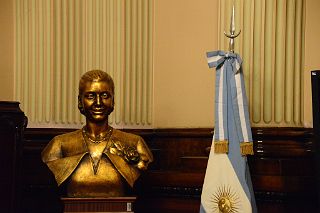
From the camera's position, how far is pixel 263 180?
4.20 meters

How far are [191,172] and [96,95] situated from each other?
96 cm

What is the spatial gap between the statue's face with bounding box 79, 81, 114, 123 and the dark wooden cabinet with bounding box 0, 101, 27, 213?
1.66 feet

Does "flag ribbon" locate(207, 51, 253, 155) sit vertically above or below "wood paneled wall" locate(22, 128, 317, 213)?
above

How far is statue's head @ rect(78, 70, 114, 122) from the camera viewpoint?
12.6 ft

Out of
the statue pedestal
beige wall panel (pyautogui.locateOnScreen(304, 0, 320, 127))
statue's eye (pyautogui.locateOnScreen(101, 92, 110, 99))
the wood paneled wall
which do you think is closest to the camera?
the statue pedestal

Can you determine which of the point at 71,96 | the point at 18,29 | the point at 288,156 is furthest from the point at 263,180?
the point at 18,29

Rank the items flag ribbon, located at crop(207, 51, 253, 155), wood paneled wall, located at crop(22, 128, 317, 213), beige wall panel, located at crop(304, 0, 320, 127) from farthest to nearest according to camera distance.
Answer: beige wall panel, located at crop(304, 0, 320, 127), wood paneled wall, located at crop(22, 128, 317, 213), flag ribbon, located at crop(207, 51, 253, 155)

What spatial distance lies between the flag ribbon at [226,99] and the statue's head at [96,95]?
2.19 ft

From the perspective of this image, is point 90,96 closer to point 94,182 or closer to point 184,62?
point 94,182

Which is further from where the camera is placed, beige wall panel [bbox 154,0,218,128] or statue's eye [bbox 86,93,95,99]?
beige wall panel [bbox 154,0,218,128]

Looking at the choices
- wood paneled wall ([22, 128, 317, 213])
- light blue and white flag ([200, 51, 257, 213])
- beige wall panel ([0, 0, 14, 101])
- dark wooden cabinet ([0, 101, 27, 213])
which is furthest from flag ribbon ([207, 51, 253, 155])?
beige wall panel ([0, 0, 14, 101])

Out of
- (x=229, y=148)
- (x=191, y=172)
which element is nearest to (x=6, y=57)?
(x=191, y=172)

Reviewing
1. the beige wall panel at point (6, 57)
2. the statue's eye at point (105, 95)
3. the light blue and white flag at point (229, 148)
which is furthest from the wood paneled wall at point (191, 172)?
the statue's eye at point (105, 95)

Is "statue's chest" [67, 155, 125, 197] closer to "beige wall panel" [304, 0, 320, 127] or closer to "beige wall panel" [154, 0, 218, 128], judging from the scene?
"beige wall panel" [154, 0, 218, 128]
